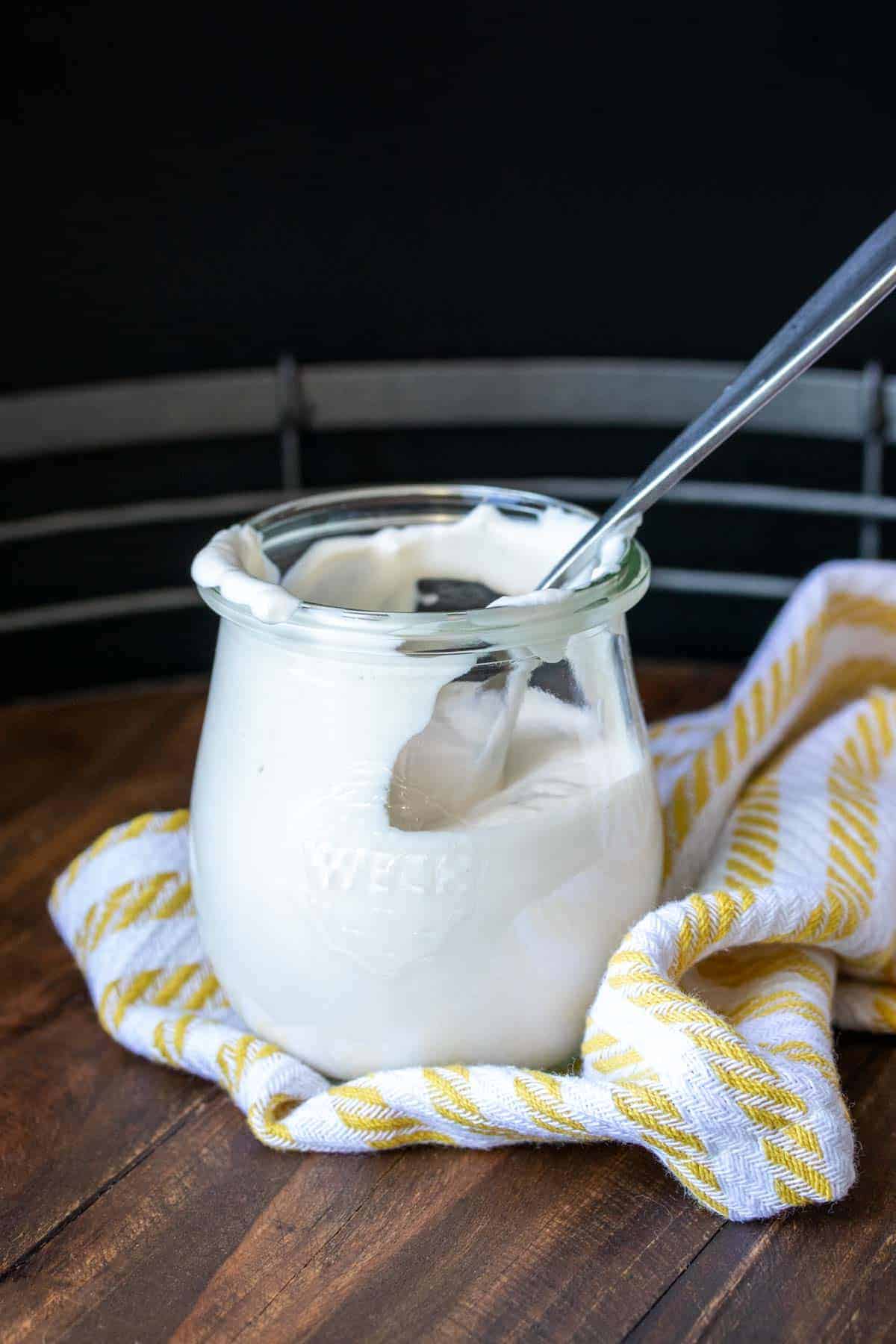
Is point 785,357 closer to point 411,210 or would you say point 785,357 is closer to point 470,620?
point 470,620

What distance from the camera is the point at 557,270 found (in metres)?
1.29

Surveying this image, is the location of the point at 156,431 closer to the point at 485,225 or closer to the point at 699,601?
the point at 485,225

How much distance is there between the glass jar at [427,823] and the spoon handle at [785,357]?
4 centimetres

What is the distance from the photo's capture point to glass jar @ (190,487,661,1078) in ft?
1.59

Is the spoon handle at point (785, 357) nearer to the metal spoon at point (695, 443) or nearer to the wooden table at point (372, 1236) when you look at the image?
the metal spoon at point (695, 443)

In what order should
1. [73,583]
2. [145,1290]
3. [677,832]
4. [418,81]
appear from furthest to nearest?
[73,583], [418,81], [677,832], [145,1290]

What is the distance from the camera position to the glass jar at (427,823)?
483mm

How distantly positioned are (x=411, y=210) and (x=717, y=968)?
2.84 ft

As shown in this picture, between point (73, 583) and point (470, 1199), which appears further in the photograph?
point (73, 583)

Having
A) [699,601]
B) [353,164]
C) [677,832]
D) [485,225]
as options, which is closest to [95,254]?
[353,164]

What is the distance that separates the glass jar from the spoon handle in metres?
0.04

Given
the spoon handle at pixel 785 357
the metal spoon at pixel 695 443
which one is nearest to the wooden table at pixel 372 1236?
the metal spoon at pixel 695 443

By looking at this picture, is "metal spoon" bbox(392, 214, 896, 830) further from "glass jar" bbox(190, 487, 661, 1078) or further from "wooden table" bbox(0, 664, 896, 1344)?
"wooden table" bbox(0, 664, 896, 1344)

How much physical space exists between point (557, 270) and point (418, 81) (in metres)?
0.20
